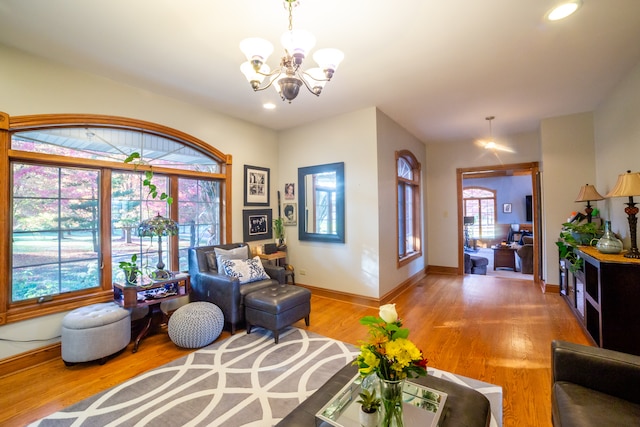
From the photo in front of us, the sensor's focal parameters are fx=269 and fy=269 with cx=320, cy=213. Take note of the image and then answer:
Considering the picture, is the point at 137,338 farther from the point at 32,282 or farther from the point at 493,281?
the point at 493,281

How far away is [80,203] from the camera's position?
2.90 m

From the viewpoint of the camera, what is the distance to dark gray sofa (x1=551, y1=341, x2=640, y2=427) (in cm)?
121

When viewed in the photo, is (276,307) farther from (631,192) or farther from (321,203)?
(631,192)

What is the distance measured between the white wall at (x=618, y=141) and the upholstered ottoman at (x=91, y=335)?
5.38 metres

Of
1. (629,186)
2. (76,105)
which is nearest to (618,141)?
(629,186)

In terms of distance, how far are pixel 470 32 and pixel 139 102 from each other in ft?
11.8

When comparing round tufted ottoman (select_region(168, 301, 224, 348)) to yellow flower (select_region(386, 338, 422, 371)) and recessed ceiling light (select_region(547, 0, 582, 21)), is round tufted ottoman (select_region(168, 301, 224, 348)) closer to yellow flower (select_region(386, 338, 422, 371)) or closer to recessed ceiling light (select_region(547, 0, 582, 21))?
yellow flower (select_region(386, 338, 422, 371))

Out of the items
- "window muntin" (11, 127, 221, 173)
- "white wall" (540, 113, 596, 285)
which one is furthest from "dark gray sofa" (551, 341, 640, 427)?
"window muntin" (11, 127, 221, 173)

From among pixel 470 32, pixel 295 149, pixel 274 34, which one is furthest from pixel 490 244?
pixel 274 34

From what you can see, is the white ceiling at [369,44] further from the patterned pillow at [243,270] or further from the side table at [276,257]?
the side table at [276,257]

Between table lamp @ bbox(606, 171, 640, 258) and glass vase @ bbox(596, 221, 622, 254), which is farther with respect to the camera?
glass vase @ bbox(596, 221, 622, 254)

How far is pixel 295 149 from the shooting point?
15.7 feet

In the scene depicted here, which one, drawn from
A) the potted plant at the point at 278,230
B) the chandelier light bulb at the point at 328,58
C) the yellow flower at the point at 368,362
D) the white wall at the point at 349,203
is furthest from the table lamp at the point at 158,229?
the yellow flower at the point at 368,362

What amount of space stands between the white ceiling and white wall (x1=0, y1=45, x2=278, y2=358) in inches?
5.3
